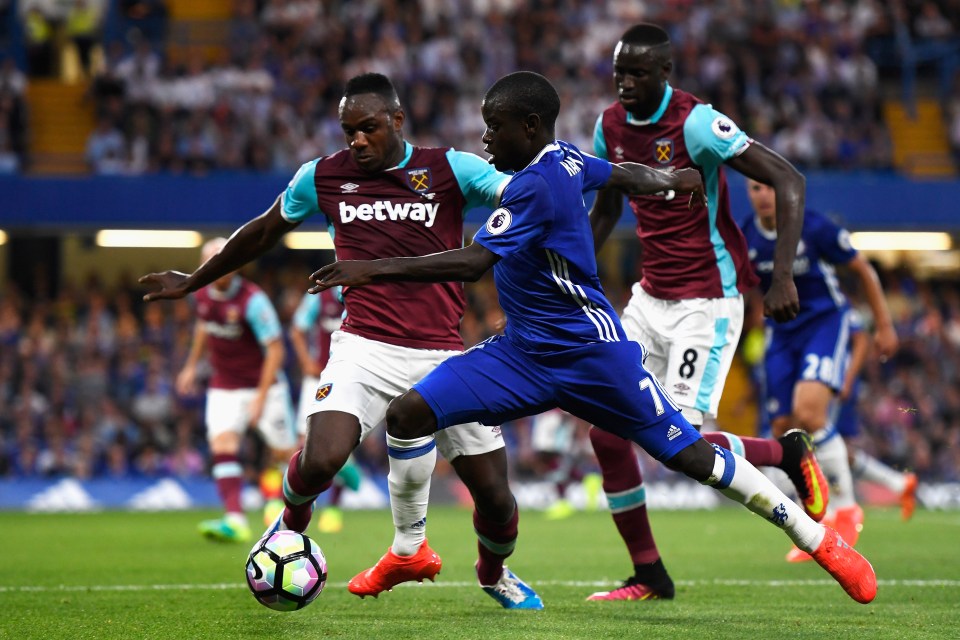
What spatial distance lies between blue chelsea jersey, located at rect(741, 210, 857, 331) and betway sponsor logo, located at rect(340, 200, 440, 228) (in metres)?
3.49

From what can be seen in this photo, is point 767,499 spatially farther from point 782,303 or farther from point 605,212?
point 605,212

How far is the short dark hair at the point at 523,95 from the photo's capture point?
19.5 feet

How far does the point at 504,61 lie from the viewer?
22.8 metres

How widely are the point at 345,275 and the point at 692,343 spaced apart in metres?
2.51

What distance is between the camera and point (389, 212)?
6.77 m

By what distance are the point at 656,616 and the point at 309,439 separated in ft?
6.13

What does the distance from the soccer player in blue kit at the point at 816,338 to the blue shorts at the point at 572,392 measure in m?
3.72

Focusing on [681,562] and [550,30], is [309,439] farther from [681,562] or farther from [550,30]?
[550,30]

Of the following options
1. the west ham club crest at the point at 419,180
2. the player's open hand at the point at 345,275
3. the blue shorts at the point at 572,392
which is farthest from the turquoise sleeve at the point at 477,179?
the player's open hand at the point at 345,275

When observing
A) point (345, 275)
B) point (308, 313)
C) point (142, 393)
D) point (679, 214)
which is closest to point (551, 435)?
point (308, 313)

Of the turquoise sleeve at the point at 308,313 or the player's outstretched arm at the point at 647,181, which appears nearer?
the player's outstretched arm at the point at 647,181

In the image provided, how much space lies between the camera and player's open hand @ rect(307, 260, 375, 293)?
548cm

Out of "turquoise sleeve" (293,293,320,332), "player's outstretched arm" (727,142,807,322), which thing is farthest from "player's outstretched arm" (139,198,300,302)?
"turquoise sleeve" (293,293,320,332)

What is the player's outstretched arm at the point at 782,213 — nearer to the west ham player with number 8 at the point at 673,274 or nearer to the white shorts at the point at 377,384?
the west ham player with number 8 at the point at 673,274
